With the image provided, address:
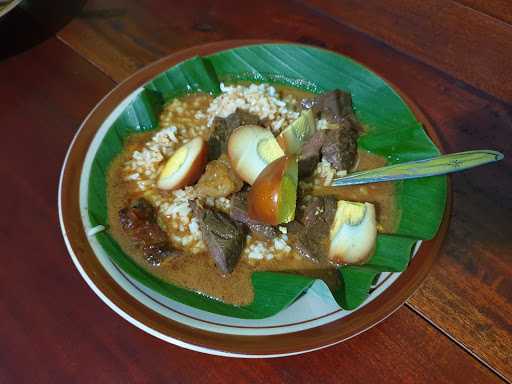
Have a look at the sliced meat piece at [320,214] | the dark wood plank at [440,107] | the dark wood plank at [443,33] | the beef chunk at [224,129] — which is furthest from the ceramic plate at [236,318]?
the dark wood plank at [443,33]

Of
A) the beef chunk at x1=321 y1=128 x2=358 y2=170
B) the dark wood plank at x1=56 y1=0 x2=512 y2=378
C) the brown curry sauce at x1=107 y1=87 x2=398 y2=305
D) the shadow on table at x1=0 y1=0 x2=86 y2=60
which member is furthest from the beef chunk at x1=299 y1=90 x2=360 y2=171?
the shadow on table at x1=0 y1=0 x2=86 y2=60

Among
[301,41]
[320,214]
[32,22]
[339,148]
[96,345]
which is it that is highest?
[32,22]

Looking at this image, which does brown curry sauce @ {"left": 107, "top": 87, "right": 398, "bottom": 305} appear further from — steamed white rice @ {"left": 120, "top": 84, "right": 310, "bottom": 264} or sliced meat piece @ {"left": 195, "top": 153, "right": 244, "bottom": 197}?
sliced meat piece @ {"left": 195, "top": 153, "right": 244, "bottom": 197}

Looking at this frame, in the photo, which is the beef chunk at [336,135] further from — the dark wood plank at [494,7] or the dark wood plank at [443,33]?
the dark wood plank at [494,7]

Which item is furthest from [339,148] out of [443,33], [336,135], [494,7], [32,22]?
[32,22]

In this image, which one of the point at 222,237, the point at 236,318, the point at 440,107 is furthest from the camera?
the point at 440,107

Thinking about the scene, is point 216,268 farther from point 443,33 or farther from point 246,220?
point 443,33
